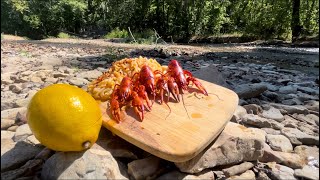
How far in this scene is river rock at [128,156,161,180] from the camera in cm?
226

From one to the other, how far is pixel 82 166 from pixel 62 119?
30 cm

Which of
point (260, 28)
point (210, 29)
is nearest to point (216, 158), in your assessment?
point (260, 28)

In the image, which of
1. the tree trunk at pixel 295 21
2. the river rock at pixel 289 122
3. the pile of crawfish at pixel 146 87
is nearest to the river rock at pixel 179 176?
the pile of crawfish at pixel 146 87

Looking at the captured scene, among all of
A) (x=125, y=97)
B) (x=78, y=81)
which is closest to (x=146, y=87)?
(x=125, y=97)

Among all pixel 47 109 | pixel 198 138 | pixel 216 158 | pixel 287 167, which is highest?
pixel 47 109

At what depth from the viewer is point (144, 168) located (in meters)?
2.30

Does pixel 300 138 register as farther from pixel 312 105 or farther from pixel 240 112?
pixel 312 105

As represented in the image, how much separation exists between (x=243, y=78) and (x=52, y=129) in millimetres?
4086

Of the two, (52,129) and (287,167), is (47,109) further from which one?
(287,167)

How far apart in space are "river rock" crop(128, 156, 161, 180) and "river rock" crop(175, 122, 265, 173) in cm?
15

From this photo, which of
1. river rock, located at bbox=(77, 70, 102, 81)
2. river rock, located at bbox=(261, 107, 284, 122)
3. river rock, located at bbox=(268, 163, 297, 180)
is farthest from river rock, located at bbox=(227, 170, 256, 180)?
river rock, located at bbox=(77, 70, 102, 81)

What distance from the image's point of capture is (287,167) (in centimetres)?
281

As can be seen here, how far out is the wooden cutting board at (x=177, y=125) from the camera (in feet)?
A: 7.12

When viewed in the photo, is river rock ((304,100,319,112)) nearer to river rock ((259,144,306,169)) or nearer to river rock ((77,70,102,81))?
river rock ((259,144,306,169))
